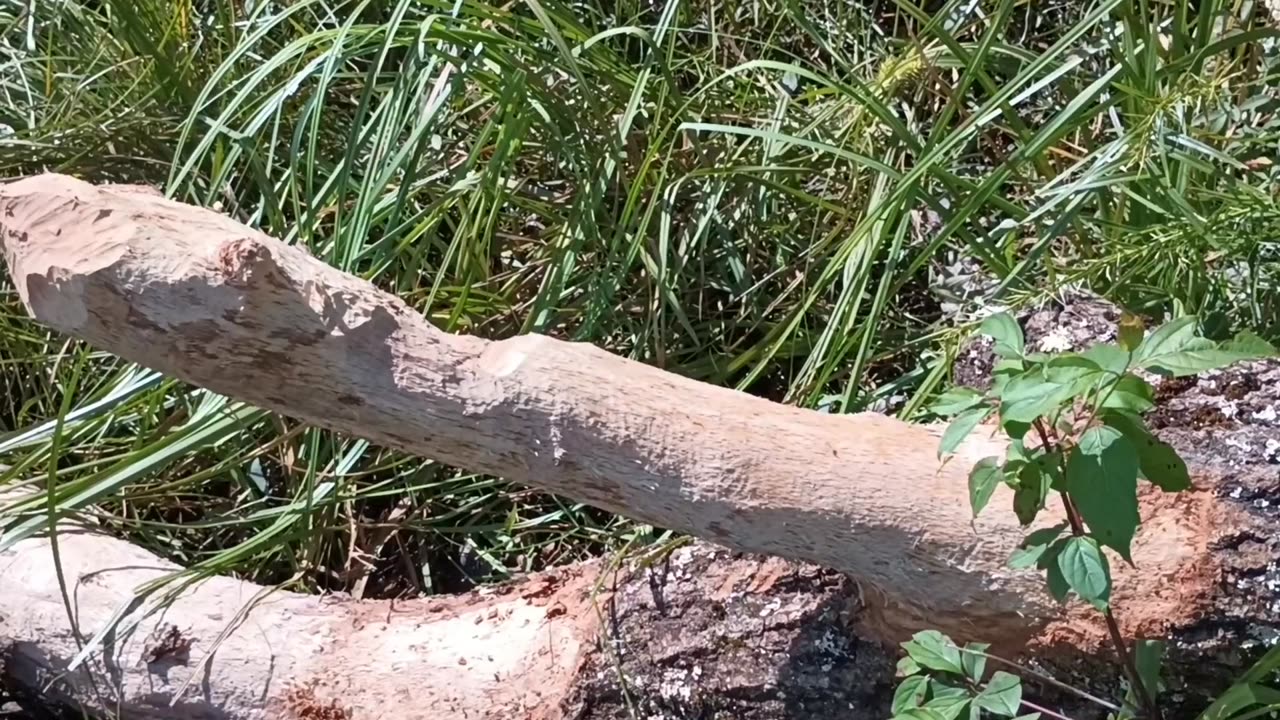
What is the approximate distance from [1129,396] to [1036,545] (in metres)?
0.12

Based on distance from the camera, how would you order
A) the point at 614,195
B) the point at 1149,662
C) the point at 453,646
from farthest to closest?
the point at 614,195 < the point at 453,646 < the point at 1149,662

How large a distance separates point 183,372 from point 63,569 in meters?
0.51

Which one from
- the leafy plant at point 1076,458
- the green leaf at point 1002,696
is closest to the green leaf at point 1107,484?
the leafy plant at point 1076,458

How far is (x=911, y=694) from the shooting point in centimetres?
74

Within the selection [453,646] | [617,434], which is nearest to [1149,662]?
[617,434]

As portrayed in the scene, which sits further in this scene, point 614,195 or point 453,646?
point 614,195

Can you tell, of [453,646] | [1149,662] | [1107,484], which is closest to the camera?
[1107,484]

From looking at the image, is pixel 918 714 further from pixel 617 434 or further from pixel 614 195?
pixel 614 195

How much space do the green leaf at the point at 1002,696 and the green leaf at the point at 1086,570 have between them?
0.26 feet

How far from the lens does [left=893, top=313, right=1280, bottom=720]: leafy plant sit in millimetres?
653

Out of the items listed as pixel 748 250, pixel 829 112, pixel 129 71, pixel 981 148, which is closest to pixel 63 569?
pixel 129 71

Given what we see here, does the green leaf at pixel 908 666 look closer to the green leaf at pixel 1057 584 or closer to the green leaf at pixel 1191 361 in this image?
the green leaf at pixel 1057 584

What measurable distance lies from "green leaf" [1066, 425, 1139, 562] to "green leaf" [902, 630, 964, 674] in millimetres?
136

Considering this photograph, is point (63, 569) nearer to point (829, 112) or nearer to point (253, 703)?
point (253, 703)
